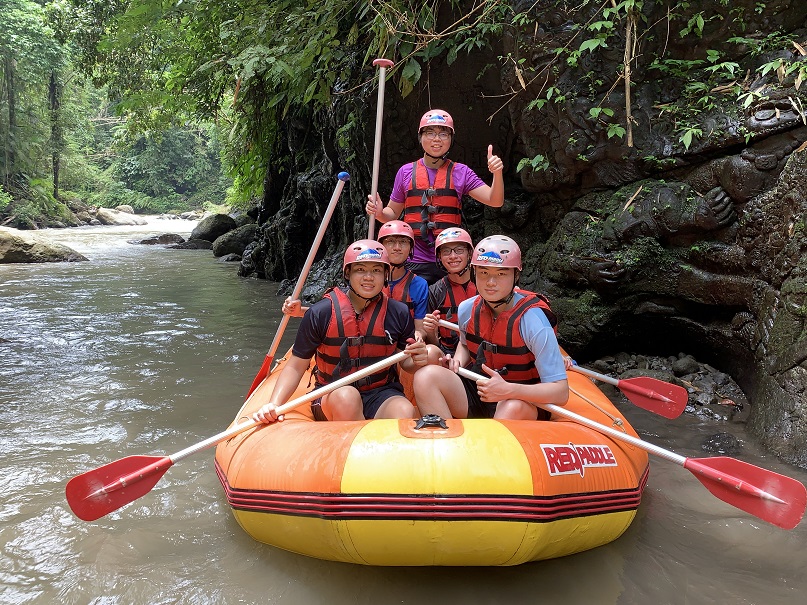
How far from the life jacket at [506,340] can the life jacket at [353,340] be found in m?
0.45

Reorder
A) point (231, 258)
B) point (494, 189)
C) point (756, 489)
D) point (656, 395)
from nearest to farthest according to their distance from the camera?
point (756, 489), point (656, 395), point (494, 189), point (231, 258)

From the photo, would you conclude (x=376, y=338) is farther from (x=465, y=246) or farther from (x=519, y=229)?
(x=519, y=229)

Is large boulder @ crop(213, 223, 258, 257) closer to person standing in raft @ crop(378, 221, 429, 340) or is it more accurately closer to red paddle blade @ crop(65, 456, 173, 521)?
person standing in raft @ crop(378, 221, 429, 340)

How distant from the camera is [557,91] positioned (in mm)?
4934

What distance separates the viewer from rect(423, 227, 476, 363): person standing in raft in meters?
3.45

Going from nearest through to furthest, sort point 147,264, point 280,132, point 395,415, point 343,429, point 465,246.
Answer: point 343,429 < point 395,415 < point 465,246 < point 280,132 < point 147,264

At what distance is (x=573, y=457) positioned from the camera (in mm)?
2344

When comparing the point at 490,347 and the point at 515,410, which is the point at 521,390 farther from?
the point at 490,347

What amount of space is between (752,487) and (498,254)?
1.40 metres

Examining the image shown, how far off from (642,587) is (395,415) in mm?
1238

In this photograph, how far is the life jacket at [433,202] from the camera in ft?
12.9

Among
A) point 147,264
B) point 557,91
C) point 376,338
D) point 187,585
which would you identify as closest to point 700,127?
point 557,91

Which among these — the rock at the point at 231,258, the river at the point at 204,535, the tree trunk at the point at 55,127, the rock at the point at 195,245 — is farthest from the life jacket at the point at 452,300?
the tree trunk at the point at 55,127

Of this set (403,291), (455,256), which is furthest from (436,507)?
(455,256)
